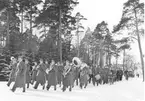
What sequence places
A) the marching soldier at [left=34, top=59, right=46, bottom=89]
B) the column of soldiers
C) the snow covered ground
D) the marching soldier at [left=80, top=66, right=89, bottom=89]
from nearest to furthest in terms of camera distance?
the snow covered ground
the column of soldiers
the marching soldier at [left=34, top=59, right=46, bottom=89]
the marching soldier at [left=80, top=66, right=89, bottom=89]

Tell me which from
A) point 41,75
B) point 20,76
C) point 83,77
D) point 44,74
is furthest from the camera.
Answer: point 83,77

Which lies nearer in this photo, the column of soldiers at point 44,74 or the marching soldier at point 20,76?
the marching soldier at point 20,76

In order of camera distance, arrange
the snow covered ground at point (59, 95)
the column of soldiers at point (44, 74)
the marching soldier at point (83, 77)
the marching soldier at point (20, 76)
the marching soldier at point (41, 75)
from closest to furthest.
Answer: the snow covered ground at point (59, 95), the marching soldier at point (20, 76), the column of soldiers at point (44, 74), the marching soldier at point (41, 75), the marching soldier at point (83, 77)

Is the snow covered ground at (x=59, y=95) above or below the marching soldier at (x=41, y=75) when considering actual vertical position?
below

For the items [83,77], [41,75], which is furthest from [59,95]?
[83,77]

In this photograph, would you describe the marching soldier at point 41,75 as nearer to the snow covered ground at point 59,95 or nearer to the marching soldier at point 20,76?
the snow covered ground at point 59,95

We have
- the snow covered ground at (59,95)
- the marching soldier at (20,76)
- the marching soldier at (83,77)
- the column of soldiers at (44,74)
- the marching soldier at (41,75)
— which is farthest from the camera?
the marching soldier at (83,77)

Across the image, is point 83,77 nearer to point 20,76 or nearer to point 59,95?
point 59,95

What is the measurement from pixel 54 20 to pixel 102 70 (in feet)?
28.8

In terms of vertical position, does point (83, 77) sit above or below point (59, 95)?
above

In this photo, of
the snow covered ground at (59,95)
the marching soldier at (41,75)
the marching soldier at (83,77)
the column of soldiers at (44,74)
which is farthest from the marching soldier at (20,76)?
the marching soldier at (83,77)

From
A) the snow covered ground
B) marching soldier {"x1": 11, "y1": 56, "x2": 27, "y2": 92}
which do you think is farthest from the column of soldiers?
the snow covered ground

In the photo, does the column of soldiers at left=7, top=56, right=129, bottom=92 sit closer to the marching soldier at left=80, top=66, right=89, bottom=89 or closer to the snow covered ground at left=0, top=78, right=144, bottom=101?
the marching soldier at left=80, top=66, right=89, bottom=89

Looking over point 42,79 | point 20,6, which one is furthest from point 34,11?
point 42,79
